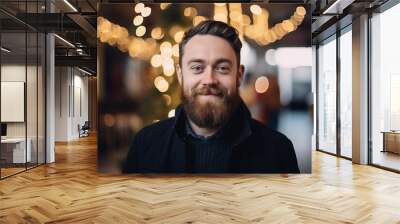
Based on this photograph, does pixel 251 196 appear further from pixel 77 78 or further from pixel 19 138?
pixel 77 78

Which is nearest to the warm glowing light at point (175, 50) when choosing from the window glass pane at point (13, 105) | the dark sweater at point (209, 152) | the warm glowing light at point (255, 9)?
the dark sweater at point (209, 152)

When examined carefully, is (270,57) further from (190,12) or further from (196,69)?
(190,12)

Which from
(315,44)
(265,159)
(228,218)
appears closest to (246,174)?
(265,159)

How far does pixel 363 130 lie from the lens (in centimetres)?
839

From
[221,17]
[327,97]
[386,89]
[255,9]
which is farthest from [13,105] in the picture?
[327,97]

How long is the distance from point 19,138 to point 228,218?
17.4 ft

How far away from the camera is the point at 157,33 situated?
6.84 meters

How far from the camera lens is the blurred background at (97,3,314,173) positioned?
6758mm

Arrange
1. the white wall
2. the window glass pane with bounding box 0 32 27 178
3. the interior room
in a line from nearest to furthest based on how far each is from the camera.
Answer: the interior room
the window glass pane with bounding box 0 32 27 178
the white wall

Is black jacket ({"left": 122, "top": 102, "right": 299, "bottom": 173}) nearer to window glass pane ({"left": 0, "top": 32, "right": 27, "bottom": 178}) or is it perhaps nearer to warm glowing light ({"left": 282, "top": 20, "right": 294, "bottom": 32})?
warm glowing light ({"left": 282, "top": 20, "right": 294, "bottom": 32})

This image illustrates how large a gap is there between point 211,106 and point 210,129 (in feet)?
1.28

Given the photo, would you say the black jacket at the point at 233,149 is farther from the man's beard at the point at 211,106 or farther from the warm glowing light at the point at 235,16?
the warm glowing light at the point at 235,16

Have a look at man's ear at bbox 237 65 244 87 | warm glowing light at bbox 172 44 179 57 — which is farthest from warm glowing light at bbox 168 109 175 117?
man's ear at bbox 237 65 244 87

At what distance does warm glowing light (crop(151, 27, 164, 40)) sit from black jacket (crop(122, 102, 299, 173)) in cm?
131
